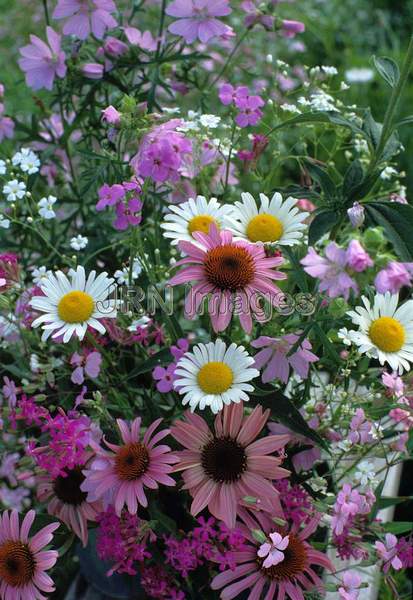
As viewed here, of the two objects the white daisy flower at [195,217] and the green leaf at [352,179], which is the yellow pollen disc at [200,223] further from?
the green leaf at [352,179]

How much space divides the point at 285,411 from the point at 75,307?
224 millimetres

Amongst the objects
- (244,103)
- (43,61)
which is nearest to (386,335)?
(244,103)

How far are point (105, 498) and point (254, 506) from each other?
148mm

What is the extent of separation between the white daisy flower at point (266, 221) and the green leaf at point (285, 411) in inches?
5.9

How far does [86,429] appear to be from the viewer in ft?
2.17

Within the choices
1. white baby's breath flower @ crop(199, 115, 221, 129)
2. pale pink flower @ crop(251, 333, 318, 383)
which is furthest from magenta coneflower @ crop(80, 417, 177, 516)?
white baby's breath flower @ crop(199, 115, 221, 129)

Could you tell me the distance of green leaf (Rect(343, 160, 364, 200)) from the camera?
72cm

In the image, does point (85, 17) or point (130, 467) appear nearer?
point (130, 467)

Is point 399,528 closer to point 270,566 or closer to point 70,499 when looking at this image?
point 270,566

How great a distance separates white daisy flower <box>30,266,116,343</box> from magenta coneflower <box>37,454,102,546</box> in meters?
0.17

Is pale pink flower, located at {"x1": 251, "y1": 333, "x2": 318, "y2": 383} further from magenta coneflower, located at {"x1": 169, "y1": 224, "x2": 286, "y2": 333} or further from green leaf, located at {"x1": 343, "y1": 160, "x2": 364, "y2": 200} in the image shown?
green leaf, located at {"x1": 343, "y1": 160, "x2": 364, "y2": 200}

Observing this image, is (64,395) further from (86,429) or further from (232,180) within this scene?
(232,180)

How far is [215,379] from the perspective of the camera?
0.62m

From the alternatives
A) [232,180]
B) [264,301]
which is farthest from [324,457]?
[232,180]
